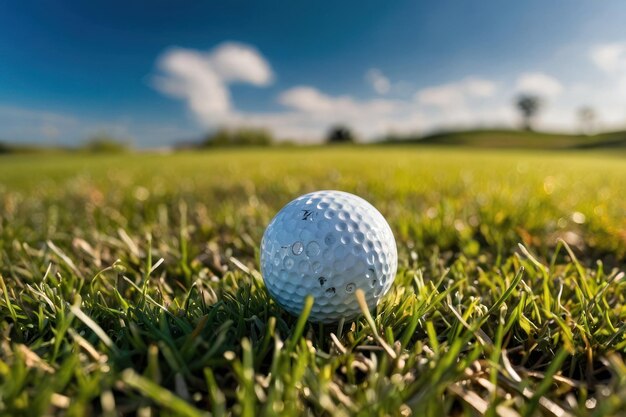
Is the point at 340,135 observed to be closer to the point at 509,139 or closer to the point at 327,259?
the point at 509,139

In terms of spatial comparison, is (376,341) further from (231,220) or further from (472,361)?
(231,220)

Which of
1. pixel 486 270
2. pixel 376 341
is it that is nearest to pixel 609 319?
pixel 486 270

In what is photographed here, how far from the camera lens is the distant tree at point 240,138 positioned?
155 ft

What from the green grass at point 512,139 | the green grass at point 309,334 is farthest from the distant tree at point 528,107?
the green grass at point 309,334

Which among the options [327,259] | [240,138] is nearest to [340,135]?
[240,138]

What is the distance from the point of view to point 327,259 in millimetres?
1355

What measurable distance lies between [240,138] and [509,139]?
113 feet

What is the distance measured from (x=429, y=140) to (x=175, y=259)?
5744cm

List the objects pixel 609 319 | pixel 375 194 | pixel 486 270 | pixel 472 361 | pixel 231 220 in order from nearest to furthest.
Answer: pixel 472 361
pixel 609 319
pixel 486 270
pixel 231 220
pixel 375 194

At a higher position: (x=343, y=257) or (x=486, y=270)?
(x=343, y=257)

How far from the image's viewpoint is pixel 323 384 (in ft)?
3.25

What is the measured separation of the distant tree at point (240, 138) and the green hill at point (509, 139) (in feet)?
59.4

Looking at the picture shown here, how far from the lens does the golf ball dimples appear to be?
4.38 feet

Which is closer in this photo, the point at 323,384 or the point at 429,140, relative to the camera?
the point at 323,384
